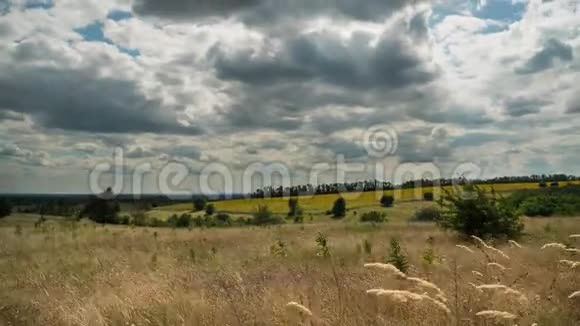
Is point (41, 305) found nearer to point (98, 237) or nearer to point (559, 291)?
point (559, 291)

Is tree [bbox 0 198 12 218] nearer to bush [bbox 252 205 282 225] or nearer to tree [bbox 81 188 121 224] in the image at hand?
tree [bbox 81 188 121 224]

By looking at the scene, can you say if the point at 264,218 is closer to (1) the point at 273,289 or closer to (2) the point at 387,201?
(2) the point at 387,201

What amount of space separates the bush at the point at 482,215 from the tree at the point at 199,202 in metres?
51.8

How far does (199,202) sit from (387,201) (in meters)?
28.7

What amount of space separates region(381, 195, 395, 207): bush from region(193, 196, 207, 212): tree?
25.5 m

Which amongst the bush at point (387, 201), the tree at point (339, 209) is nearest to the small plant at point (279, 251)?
the tree at point (339, 209)

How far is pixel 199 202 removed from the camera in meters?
69.2

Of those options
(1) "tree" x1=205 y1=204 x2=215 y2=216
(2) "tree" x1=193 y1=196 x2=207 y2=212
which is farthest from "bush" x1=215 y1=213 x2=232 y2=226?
(2) "tree" x1=193 y1=196 x2=207 y2=212

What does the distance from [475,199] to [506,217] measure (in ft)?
4.08

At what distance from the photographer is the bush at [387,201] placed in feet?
174

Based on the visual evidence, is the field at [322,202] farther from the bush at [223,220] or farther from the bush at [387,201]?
the bush at [223,220]

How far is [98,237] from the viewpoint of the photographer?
63.0 feet

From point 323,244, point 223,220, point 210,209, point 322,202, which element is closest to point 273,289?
point 323,244

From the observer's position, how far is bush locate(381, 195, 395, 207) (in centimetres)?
5312
